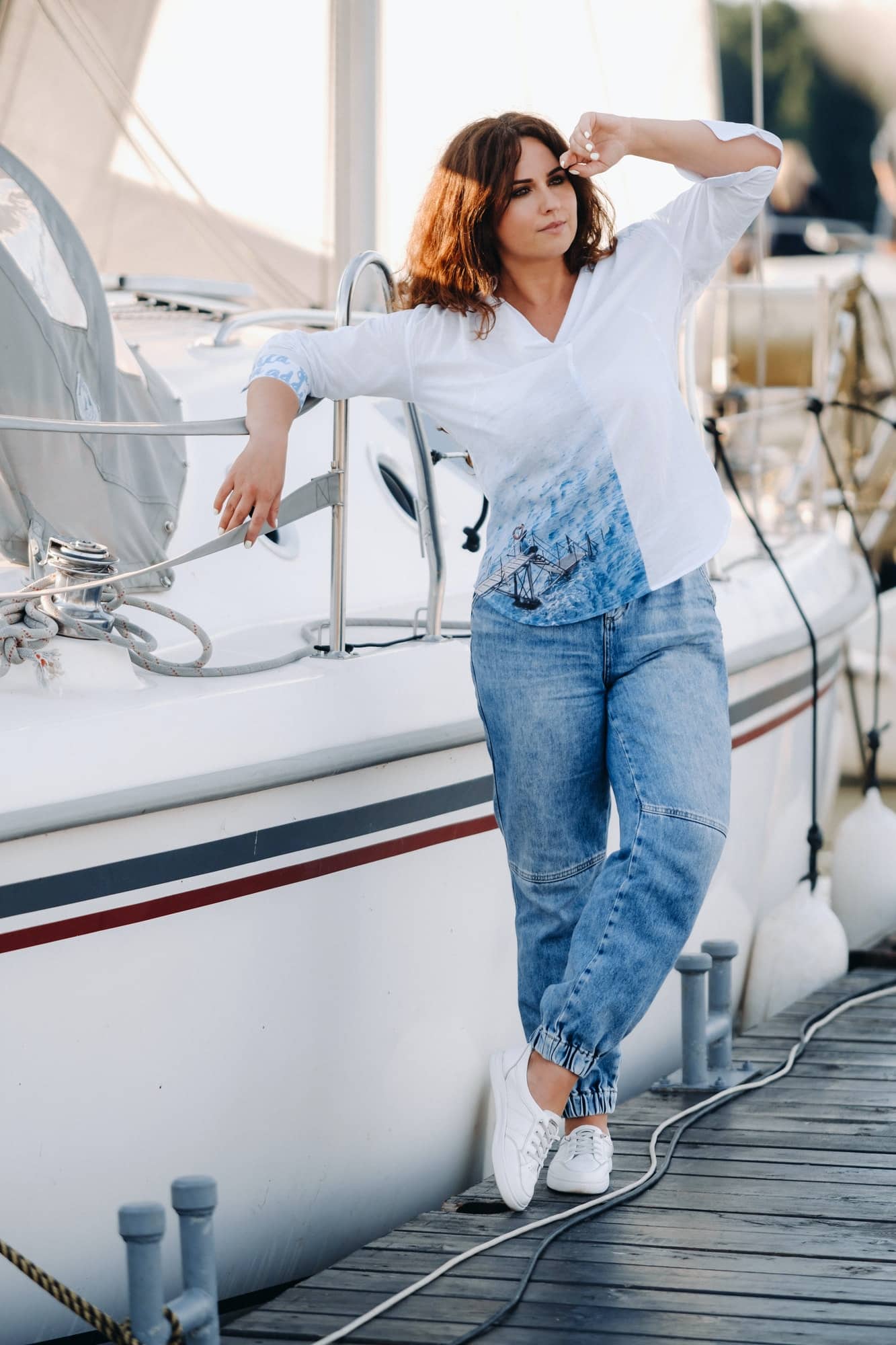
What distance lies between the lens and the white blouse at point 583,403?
2293 millimetres

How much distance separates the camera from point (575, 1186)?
8.59ft

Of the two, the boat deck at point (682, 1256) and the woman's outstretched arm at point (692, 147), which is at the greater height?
the woman's outstretched arm at point (692, 147)

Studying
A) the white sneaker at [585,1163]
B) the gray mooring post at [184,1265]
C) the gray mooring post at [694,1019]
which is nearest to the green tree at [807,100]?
the gray mooring post at [694,1019]

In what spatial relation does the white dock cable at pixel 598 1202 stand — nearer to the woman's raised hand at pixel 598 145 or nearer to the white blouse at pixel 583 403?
the white blouse at pixel 583 403

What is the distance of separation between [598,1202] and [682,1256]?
0.65 ft

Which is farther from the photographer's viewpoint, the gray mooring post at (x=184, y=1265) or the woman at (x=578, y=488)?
the woman at (x=578, y=488)

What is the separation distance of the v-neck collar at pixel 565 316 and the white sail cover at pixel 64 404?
734mm

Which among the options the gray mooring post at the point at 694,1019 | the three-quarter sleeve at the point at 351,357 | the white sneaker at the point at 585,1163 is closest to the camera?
the three-quarter sleeve at the point at 351,357

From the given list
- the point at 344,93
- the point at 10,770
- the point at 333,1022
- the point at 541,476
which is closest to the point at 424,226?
the point at 541,476

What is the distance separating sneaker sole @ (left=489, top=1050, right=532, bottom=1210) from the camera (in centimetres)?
245

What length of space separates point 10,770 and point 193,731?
0.29m

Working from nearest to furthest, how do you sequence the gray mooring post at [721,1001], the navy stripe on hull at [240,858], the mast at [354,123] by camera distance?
the navy stripe on hull at [240,858], the gray mooring post at [721,1001], the mast at [354,123]

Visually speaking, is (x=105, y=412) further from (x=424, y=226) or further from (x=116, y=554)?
(x=424, y=226)

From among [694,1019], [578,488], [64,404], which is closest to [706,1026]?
[694,1019]
